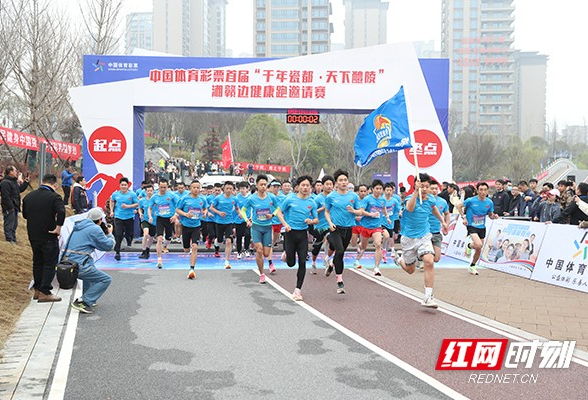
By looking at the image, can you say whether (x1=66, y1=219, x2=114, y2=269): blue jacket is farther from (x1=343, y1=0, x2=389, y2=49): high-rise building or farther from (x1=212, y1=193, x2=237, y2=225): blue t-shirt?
(x1=343, y1=0, x2=389, y2=49): high-rise building

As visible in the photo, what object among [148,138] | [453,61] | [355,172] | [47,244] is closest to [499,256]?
[47,244]

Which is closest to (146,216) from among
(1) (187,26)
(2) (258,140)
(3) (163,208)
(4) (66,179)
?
(3) (163,208)

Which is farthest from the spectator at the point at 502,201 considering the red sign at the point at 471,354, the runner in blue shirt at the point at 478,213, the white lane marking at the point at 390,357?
the red sign at the point at 471,354

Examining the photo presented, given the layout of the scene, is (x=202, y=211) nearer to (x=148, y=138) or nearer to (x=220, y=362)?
(x=220, y=362)

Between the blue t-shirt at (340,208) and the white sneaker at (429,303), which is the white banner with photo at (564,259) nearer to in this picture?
the white sneaker at (429,303)

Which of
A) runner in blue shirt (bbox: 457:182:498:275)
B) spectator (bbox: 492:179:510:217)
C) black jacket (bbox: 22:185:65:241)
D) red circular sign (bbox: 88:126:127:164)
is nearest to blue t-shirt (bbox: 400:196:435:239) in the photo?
runner in blue shirt (bbox: 457:182:498:275)

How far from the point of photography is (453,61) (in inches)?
5034

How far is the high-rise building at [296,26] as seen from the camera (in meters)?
110

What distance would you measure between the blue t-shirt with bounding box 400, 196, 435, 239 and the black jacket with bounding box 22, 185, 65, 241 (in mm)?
5194

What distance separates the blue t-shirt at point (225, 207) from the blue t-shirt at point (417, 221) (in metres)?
6.54

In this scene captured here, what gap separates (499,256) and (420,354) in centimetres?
822

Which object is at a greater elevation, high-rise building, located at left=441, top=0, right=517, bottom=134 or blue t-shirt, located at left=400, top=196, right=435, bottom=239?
high-rise building, located at left=441, top=0, right=517, bottom=134

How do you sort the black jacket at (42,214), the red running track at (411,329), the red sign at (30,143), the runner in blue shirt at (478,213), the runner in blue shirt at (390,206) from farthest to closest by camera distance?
the red sign at (30,143)
the runner in blue shirt at (390,206)
the runner in blue shirt at (478,213)
the black jacket at (42,214)
the red running track at (411,329)

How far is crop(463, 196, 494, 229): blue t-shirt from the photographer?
42.3ft
